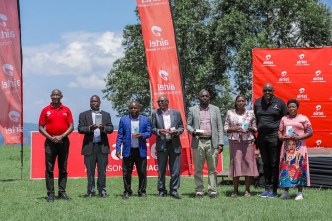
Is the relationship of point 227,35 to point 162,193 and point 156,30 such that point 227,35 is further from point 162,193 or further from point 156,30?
point 162,193

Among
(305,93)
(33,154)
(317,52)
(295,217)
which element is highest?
(317,52)

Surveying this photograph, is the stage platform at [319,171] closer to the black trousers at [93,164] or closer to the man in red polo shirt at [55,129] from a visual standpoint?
the black trousers at [93,164]

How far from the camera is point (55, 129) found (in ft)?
35.5

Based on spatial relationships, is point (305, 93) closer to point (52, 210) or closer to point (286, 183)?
point (286, 183)

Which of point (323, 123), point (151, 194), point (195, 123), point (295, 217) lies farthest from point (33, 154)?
point (295, 217)

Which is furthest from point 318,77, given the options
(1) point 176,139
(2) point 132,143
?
(2) point 132,143

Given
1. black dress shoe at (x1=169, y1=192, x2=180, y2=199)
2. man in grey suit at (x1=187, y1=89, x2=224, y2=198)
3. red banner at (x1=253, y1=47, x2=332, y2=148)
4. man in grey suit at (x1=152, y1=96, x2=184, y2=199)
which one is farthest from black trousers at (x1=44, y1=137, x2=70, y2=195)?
red banner at (x1=253, y1=47, x2=332, y2=148)

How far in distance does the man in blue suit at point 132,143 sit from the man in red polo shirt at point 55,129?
96 cm

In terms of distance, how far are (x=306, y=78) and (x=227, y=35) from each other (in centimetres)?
1635

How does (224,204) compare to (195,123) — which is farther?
(195,123)

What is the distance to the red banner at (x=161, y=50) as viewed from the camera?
1501 cm

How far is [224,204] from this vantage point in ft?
32.8

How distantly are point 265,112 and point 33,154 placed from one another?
727cm

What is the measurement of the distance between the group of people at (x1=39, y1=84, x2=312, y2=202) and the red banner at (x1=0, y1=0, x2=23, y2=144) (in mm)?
4780
